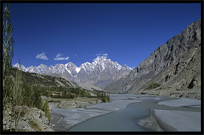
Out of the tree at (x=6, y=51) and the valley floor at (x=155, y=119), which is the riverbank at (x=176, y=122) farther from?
the tree at (x=6, y=51)

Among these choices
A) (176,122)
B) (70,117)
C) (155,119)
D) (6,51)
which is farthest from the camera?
(70,117)

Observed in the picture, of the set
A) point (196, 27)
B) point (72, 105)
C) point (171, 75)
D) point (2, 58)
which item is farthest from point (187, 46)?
point (2, 58)

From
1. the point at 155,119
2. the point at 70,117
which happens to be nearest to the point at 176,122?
the point at 155,119

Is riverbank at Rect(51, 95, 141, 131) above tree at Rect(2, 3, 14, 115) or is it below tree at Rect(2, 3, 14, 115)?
below

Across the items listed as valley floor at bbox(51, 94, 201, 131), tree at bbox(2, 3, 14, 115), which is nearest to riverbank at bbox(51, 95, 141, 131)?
valley floor at bbox(51, 94, 201, 131)

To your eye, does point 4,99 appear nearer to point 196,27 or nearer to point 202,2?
point 202,2

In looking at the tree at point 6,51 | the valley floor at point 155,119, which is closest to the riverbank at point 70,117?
the valley floor at point 155,119

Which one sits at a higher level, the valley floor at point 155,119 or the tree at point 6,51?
the tree at point 6,51

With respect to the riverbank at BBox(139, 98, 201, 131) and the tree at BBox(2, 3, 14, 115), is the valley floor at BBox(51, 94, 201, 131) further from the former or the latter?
the tree at BBox(2, 3, 14, 115)

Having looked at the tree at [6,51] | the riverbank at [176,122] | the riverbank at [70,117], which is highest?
the tree at [6,51]

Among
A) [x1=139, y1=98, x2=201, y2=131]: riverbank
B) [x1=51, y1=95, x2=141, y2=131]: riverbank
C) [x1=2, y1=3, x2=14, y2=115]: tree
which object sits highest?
[x1=2, y1=3, x2=14, y2=115]: tree

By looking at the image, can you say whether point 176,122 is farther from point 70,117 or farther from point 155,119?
Answer: point 70,117
